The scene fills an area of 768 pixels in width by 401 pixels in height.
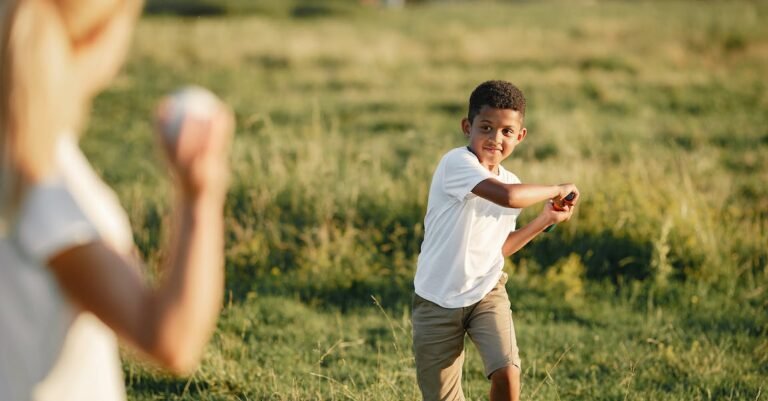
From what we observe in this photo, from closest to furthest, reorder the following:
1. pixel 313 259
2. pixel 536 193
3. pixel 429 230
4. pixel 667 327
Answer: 1. pixel 536 193
2. pixel 429 230
3. pixel 667 327
4. pixel 313 259

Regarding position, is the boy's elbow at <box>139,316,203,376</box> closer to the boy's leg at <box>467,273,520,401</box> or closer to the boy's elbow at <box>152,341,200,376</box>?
the boy's elbow at <box>152,341,200,376</box>

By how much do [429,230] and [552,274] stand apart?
2879 mm

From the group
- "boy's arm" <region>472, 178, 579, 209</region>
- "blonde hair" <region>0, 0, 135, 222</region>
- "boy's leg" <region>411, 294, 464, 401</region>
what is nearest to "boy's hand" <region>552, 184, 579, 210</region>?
"boy's arm" <region>472, 178, 579, 209</region>

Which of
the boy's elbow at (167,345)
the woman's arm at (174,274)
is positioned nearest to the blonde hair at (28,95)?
the woman's arm at (174,274)

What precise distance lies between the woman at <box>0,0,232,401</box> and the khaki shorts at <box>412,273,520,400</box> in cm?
227

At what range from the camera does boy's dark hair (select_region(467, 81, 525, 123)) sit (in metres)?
3.82

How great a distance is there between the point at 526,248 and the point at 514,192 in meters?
3.58

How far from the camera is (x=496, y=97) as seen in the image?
12.5 ft

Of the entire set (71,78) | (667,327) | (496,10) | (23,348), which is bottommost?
(496,10)

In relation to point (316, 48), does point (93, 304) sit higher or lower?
higher

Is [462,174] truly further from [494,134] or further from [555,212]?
[555,212]

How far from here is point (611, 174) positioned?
309 inches

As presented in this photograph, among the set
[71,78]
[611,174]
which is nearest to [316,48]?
[611,174]

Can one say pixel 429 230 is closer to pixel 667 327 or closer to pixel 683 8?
pixel 667 327
